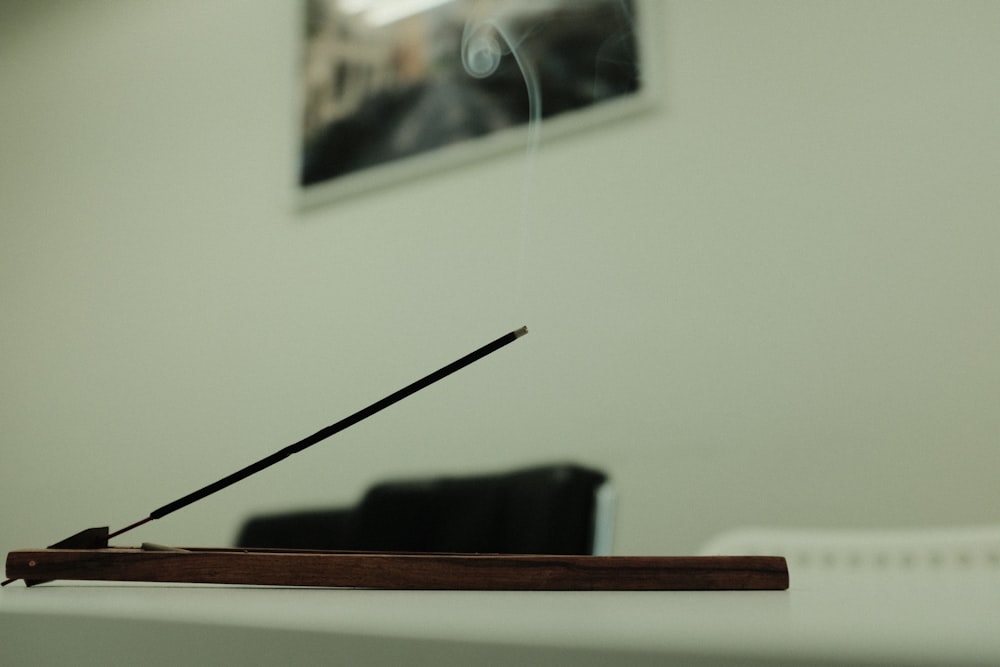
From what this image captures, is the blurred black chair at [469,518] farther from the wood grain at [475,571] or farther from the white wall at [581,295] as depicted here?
the wood grain at [475,571]

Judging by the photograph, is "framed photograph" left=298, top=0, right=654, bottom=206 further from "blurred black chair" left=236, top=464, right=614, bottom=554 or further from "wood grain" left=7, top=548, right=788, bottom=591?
"wood grain" left=7, top=548, right=788, bottom=591

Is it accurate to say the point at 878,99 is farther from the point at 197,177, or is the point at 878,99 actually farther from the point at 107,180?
the point at 107,180

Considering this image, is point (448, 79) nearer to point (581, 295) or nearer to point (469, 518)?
point (581, 295)

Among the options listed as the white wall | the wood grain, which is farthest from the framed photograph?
the wood grain

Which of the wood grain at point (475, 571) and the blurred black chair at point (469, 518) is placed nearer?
the wood grain at point (475, 571)

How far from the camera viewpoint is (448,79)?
1353mm

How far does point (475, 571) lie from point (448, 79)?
1073mm

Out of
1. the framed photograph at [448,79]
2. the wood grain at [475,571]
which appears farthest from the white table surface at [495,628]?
the framed photograph at [448,79]

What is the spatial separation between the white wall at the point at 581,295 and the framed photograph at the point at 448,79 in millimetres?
36

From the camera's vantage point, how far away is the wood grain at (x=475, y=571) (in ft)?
1.30

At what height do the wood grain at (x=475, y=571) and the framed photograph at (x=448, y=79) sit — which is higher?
the framed photograph at (x=448, y=79)

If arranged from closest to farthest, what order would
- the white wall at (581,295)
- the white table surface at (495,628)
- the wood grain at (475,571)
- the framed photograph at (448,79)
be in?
the white table surface at (495,628) → the wood grain at (475,571) → the white wall at (581,295) → the framed photograph at (448,79)

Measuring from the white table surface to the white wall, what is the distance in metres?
0.66

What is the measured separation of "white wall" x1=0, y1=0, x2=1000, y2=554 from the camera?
98 cm
